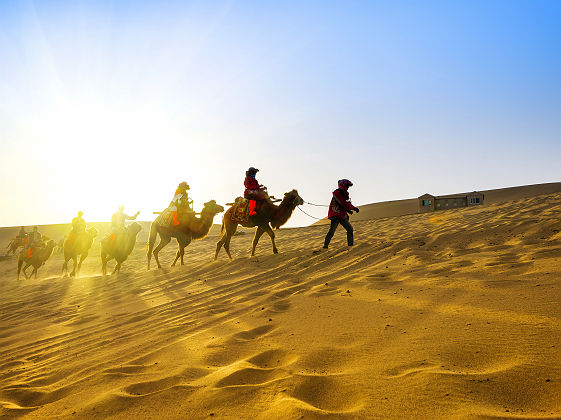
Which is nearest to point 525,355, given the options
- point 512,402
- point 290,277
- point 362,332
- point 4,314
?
point 512,402

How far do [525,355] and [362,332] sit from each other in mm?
1242

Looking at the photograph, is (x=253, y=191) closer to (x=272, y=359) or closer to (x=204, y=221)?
(x=204, y=221)

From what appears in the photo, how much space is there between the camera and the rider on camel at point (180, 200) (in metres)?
13.9

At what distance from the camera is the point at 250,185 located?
40.9 feet

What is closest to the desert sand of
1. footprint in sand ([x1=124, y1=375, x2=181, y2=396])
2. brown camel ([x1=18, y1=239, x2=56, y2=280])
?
footprint in sand ([x1=124, y1=375, x2=181, y2=396])

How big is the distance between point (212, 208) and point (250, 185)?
7.24ft

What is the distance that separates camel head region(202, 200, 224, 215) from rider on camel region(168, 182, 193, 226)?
0.54 meters

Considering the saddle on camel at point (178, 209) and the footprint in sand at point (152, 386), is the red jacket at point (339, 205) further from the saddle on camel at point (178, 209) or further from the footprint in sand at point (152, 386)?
the footprint in sand at point (152, 386)

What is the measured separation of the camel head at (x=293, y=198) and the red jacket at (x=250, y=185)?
2.69ft

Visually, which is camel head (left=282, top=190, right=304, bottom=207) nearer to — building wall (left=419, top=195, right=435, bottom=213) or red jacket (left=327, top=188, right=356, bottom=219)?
red jacket (left=327, top=188, right=356, bottom=219)

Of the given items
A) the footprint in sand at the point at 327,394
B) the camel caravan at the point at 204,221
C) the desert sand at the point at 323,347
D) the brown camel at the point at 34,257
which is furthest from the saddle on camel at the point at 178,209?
the footprint in sand at the point at 327,394

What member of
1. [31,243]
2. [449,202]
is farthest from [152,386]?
[449,202]

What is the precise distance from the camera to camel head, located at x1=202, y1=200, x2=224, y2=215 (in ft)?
45.9

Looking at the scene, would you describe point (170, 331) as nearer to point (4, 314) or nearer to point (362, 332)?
point (362, 332)
